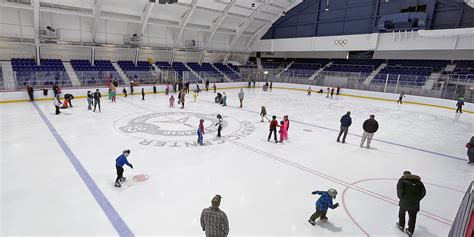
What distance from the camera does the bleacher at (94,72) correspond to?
69.0 ft

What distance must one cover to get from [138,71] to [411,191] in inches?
964

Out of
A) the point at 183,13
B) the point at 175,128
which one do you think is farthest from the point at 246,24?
the point at 175,128

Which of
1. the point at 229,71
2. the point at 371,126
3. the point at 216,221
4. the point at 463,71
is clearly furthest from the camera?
the point at 229,71

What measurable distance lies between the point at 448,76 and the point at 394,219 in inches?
1014

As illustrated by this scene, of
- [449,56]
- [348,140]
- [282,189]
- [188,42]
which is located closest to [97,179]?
[282,189]

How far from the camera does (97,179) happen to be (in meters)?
6.36

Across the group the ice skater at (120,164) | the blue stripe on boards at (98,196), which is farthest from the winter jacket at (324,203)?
the ice skater at (120,164)

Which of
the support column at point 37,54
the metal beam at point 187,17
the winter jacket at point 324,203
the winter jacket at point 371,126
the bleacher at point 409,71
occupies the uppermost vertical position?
the metal beam at point 187,17

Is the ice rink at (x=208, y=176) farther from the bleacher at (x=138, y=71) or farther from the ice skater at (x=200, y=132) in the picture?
the bleacher at (x=138, y=71)

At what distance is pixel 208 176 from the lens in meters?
6.72

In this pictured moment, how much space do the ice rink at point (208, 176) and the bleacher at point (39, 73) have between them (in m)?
6.54

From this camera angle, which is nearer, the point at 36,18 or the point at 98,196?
the point at 98,196

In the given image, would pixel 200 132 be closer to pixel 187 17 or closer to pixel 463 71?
pixel 187 17

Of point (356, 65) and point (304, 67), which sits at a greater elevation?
point (356, 65)
